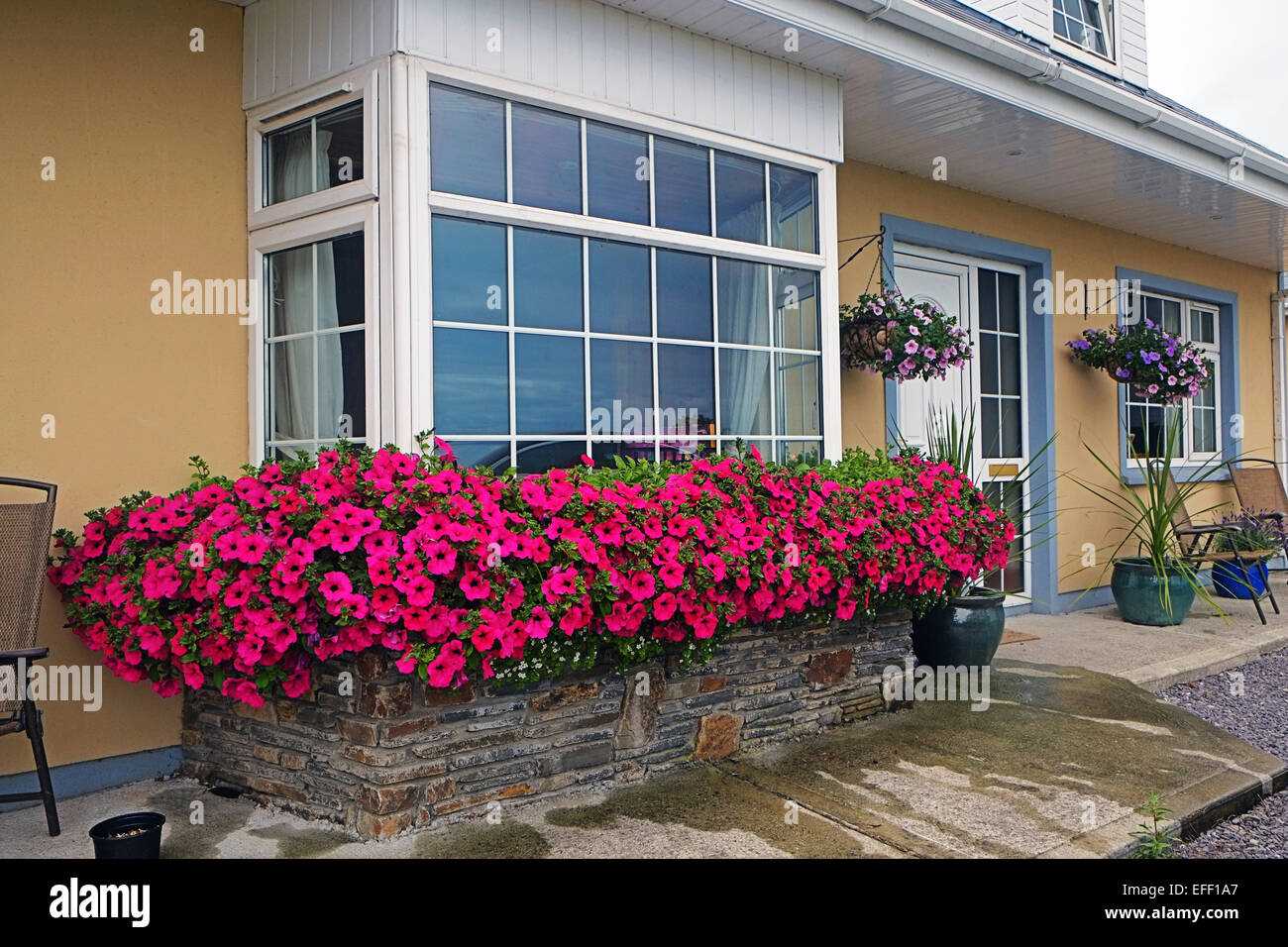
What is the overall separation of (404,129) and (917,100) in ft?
8.60

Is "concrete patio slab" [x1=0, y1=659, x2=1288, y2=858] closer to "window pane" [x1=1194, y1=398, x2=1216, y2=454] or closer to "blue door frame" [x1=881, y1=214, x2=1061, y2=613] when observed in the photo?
"blue door frame" [x1=881, y1=214, x2=1061, y2=613]

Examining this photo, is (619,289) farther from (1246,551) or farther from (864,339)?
(1246,551)

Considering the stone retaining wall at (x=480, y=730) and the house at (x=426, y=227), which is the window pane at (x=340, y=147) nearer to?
the house at (x=426, y=227)

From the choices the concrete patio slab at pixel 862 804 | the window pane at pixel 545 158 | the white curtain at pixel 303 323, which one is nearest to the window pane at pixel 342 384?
the white curtain at pixel 303 323

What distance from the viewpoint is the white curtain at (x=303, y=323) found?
3.43m

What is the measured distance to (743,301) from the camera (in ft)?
13.5

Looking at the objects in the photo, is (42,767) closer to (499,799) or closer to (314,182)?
(499,799)

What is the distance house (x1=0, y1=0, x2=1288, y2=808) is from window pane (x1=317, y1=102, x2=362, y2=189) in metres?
0.01

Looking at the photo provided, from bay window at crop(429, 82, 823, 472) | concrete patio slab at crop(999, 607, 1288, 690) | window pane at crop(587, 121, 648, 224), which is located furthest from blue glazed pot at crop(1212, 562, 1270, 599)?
window pane at crop(587, 121, 648, 224)

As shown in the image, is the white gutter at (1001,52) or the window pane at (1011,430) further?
the window pane at (1011,430)

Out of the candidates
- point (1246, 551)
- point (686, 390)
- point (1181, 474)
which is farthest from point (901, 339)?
point (1181, 474)

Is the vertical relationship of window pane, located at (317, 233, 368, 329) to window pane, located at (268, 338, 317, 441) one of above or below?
above

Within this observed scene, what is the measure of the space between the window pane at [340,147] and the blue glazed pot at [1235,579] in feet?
20.2

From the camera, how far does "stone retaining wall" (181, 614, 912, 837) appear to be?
2.76 m
